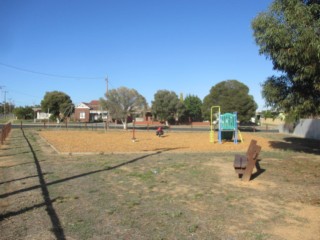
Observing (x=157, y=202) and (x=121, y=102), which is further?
(x=121, y=102)

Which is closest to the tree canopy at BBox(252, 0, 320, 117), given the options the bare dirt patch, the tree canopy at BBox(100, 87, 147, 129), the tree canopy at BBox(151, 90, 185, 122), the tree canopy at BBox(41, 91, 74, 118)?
the bare dirt patch

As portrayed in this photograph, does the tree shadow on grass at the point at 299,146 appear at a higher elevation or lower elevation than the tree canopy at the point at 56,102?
lower

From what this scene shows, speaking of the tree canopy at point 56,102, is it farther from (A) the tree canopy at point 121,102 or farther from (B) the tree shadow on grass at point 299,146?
(B) the tree shadow on grass at point 299,146

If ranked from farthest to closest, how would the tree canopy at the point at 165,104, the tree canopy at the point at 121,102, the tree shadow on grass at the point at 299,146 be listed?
the tree canopy at the point at 165,104
the tree canopy at the point at 121,102
the tree shadow on grass at the point at 299,146

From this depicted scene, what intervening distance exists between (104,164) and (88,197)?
191 inches

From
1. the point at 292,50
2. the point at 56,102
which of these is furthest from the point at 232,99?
the point at 56,102

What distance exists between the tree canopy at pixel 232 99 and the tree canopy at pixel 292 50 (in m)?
36.0

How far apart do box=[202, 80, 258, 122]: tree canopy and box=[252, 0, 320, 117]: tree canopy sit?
118ft

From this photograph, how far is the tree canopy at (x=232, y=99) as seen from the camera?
51.4 m

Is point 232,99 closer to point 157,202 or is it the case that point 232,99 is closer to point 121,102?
point 121,102

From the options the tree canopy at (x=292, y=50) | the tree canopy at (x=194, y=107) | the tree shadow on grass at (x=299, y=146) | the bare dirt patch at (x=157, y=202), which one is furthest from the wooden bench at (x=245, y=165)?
the tree canopy at (x=194, y=107)

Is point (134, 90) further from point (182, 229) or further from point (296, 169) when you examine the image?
point (182, 229)

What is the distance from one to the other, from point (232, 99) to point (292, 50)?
39.9m

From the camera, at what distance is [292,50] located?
12445 mm
